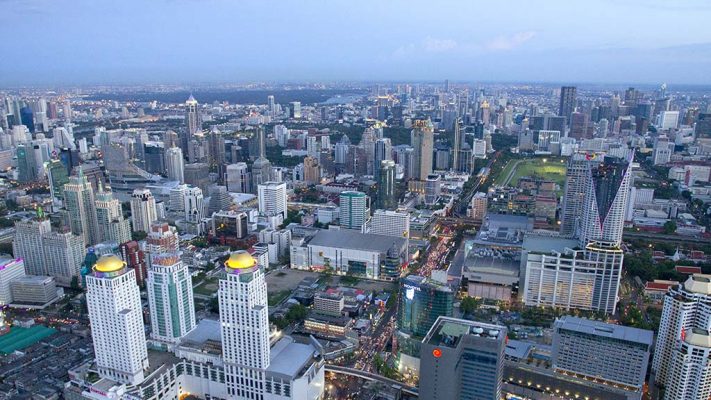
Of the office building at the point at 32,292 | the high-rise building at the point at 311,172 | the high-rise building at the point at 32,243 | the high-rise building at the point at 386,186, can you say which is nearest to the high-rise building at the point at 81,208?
the high-rise building at the point at 32,243

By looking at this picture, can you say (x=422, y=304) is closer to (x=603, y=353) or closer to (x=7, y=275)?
(x=603, y=353)

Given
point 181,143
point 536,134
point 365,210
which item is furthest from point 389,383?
point 536,134

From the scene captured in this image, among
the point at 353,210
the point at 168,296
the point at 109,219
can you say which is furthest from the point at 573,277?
the point at 109,219

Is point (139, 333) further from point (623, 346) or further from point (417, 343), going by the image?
point (623, 346)

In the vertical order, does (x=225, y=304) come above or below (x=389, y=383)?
above

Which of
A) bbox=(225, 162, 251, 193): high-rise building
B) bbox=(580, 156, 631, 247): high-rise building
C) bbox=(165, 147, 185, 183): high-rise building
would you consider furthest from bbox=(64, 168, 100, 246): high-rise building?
bbox=(580, 156, 631, 247): high-rise building
